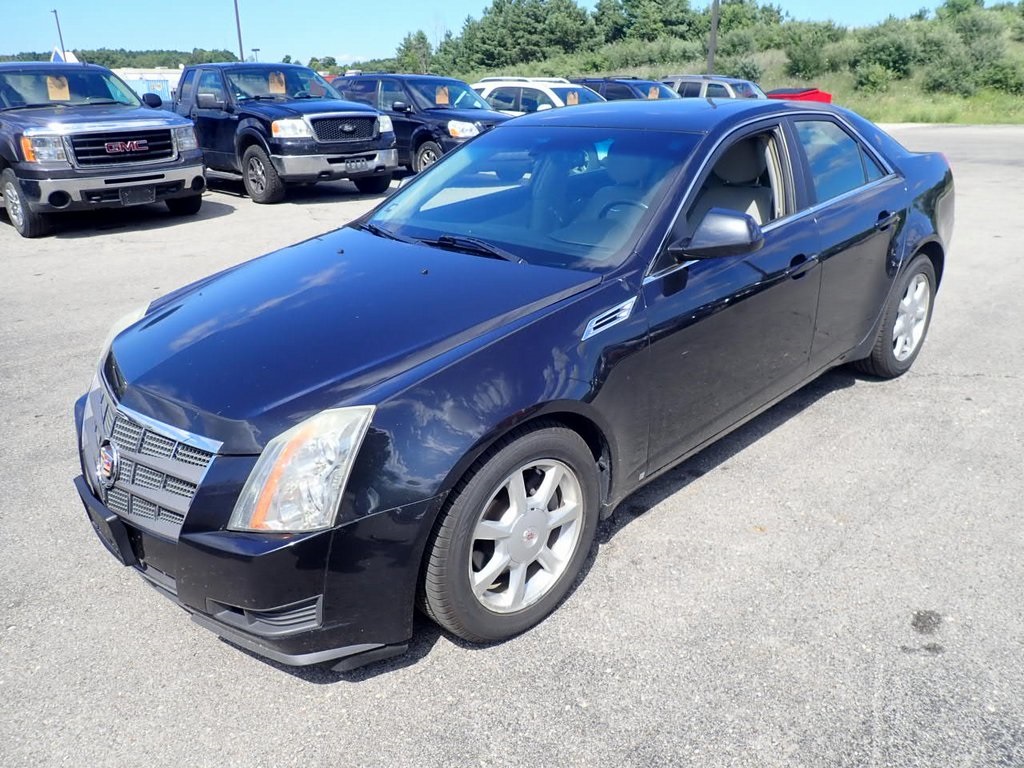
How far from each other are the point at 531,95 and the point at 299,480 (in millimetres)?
15197

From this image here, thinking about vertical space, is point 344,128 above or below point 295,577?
above

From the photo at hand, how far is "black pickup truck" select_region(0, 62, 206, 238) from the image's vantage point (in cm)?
908

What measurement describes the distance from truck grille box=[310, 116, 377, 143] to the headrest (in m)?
8.76

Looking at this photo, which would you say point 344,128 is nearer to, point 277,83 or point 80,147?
point 277,83

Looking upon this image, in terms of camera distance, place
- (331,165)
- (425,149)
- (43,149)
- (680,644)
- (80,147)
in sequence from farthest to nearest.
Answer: (425,149) < (331,165) < (80,147) < (43,149) < (680,644)

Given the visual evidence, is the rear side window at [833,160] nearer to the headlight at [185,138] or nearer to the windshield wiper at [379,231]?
the windshield wiper at [379,231]

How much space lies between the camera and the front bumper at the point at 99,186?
9.09 metres

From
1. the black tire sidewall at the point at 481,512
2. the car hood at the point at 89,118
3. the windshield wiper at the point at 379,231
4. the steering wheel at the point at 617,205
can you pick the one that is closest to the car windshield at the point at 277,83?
the car hood at the point at 89,118

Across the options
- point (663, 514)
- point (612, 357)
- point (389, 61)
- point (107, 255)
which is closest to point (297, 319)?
point (612, 357)

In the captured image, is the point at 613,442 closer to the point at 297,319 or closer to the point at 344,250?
the point at 297,319

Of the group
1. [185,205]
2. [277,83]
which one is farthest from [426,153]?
[185,205]

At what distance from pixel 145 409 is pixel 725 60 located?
48833 mm

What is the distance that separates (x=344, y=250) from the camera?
3.70 meters

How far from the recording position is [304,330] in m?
2.88
